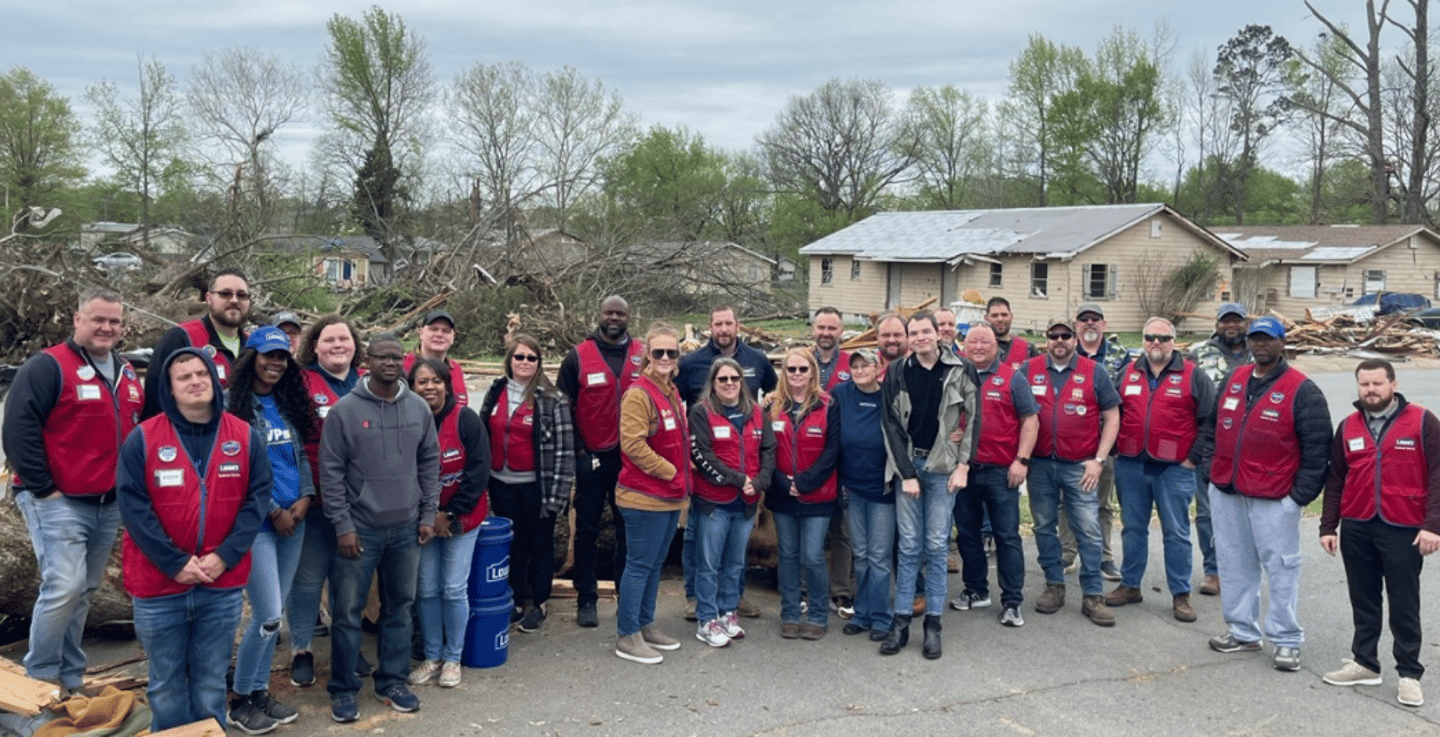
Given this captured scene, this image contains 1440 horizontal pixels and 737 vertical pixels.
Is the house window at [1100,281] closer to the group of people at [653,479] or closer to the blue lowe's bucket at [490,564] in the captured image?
the group of people at [653,479]

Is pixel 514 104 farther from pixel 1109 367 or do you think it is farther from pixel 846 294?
pixel 1109 367

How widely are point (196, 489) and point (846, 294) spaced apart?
3648 cm

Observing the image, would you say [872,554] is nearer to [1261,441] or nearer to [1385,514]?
[1261,441]

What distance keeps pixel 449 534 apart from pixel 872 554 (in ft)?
8.33

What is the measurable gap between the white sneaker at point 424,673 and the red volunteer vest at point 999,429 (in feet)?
11.5

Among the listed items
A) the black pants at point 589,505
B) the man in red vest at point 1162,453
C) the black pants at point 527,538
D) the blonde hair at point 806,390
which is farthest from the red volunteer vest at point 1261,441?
the black pants at point 527,538

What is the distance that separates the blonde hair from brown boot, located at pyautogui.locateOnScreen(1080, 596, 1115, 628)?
2.26m

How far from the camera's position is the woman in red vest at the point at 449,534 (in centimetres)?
552

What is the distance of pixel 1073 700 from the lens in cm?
548

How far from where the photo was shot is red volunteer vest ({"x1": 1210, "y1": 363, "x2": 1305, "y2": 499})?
5965mm

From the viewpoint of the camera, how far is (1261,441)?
6.02m

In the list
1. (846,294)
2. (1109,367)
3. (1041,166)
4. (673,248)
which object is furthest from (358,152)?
(1109,367)

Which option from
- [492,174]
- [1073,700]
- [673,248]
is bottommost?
[1073,700]

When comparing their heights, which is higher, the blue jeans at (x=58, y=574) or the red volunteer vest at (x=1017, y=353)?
the red volunteer vest at (x=1017, y=353)
